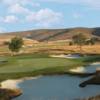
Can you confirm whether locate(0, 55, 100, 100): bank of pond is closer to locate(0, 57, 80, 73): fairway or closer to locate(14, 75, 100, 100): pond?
locate(14, 75, 100, 100): pond

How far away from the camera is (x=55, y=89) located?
44.9 meters

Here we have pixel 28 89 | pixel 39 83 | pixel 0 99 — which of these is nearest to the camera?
pixel 0 99

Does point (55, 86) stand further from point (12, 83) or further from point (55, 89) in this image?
point (12, 83)

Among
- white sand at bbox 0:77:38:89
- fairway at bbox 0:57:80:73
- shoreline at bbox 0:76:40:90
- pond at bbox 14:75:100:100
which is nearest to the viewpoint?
pond at bbox 14:75:100:100

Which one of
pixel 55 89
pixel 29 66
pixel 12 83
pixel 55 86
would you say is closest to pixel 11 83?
pixel 12 83

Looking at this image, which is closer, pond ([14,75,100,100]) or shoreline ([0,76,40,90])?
pond ([14,75,100,100])

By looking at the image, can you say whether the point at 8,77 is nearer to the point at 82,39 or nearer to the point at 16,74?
the point at 16,74

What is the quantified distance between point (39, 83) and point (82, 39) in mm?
143815

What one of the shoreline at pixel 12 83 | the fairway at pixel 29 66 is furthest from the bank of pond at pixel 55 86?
the fairway at pixel 29 66

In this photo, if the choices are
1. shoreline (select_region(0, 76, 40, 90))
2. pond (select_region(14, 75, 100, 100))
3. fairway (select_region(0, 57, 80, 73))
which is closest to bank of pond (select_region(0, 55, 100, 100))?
pond (select_region(14, 75, 100, 100))

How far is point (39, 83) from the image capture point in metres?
49.5

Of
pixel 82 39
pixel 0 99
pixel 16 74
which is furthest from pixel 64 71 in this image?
pixel 82 39

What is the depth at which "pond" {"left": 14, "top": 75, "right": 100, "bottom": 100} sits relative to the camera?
40481 millimetres

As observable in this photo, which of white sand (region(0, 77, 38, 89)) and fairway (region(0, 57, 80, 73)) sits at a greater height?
white sand (region(0, 77, 38, 89))
